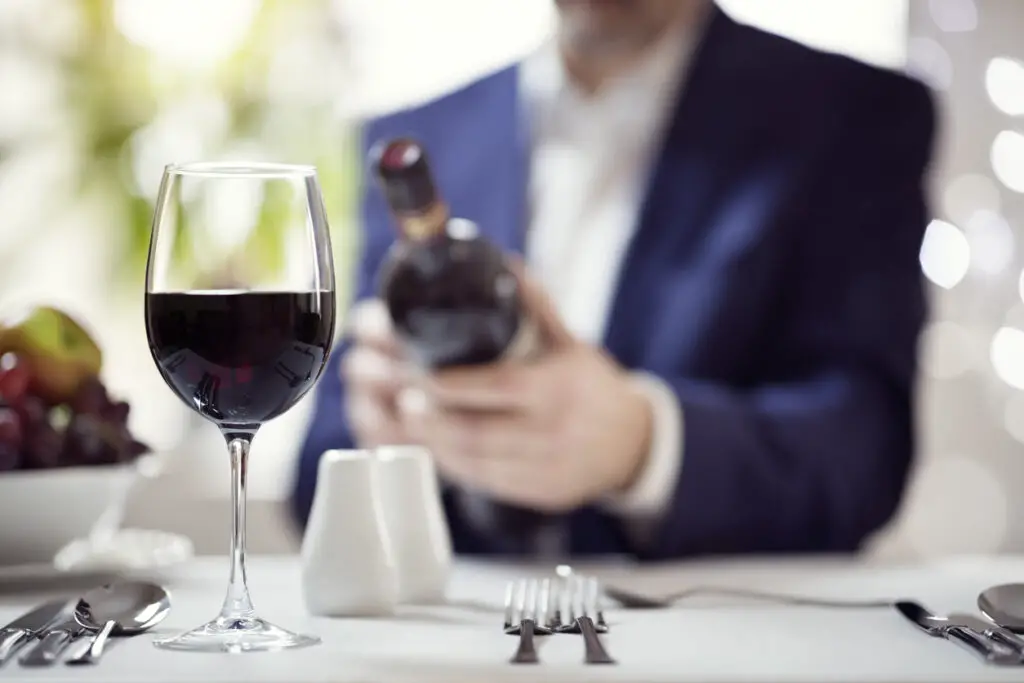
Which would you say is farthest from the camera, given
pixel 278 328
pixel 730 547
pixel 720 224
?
pixel 720 224

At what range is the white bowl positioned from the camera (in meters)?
1.01

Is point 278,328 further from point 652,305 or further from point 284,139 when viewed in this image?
point 284,139

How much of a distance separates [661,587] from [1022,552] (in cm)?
195

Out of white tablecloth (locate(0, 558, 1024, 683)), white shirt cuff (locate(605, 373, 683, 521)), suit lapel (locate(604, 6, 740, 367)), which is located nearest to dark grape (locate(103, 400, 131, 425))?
white tablecloth (locate(0, 558, 1024, 683))

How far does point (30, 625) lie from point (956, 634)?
578 millimetres

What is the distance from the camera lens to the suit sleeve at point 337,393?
1.82 meters

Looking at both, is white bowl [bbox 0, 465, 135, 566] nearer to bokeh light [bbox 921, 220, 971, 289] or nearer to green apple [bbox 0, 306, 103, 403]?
green apple [bbox 0, 306, 103, 403]

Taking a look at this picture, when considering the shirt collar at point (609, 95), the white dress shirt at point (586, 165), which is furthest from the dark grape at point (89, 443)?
the shirt collar at point (609, 95)

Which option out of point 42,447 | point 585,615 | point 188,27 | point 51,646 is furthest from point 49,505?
point 188,27

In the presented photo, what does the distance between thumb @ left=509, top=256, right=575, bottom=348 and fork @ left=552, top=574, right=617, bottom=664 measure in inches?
13.8

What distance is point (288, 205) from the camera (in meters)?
0.80

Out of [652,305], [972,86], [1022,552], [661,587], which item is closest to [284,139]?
[652,305]

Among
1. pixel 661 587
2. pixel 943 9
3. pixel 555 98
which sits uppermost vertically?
pixel 943 9

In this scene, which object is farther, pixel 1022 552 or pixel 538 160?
pixel 1022 552
